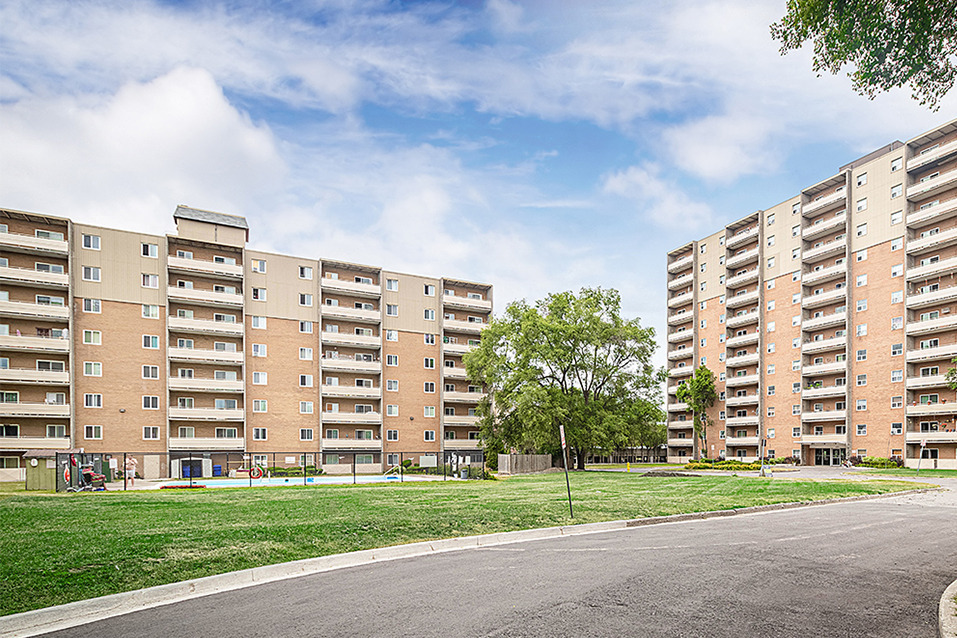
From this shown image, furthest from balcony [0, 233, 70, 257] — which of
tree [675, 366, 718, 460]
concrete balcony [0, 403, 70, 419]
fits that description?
tree [675, 366, 718, 460]

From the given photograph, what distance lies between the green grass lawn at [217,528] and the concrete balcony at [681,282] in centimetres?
7504

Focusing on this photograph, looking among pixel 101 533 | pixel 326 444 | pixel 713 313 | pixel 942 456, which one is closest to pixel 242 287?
pixel 326 444

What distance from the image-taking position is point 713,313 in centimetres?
9125

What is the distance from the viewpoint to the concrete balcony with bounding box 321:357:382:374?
228ft

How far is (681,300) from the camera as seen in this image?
96.8 meters

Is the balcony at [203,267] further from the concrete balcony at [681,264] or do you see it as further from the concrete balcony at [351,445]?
the concrete balcony at [681,264]

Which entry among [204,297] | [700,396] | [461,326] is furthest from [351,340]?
[700,396]

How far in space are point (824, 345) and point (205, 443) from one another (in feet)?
214

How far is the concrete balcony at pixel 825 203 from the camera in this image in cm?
7219

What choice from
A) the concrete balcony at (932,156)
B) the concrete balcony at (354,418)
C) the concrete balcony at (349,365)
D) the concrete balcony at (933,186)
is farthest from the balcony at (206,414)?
the concrete balcony at (932,156)

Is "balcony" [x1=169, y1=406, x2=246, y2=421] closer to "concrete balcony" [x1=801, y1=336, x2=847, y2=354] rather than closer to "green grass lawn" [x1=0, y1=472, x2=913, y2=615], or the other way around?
"green grass lawn" [x1=0, y1=472, x2=913, y2=615]

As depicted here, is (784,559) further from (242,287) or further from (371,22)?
(242,287)

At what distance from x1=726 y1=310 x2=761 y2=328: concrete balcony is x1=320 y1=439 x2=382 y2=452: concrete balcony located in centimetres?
4816

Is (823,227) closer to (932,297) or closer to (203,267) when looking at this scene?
(932,297)
